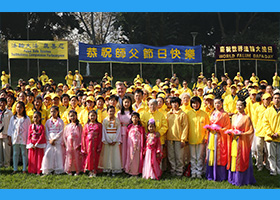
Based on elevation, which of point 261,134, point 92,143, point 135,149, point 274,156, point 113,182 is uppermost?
point 261,134

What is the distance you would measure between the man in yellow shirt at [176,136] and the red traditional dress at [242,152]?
0.94m

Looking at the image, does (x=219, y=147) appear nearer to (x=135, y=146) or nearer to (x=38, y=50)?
(x=135, y=146)

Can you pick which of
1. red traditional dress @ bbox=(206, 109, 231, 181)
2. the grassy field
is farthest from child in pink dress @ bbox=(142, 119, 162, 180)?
red traditional dress @ bbox=(206, 109, 231, 181)

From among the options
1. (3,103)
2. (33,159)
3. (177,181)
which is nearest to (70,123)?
(33,159)

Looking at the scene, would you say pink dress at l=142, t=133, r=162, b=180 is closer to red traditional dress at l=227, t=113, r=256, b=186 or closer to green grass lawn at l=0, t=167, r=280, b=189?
green grass lawn at l=0, t=167, r=280, b=189

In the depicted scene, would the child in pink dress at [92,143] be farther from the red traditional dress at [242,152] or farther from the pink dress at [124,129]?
the red traditional dress at [242,152]

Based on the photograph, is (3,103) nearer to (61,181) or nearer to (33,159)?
(33,159)

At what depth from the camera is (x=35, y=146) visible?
6461mm

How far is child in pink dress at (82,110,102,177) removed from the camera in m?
6.33

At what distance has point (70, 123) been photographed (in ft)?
21.5

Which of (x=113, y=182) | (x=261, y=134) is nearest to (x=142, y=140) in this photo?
(x=113, y=182)

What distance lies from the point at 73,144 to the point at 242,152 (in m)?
3.16

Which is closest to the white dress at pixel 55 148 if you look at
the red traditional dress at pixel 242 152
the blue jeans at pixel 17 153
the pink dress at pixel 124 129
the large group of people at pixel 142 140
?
the large group of people at pixel 142 140

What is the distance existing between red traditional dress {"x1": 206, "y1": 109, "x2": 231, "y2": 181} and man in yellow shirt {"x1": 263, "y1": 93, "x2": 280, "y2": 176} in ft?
2.89
